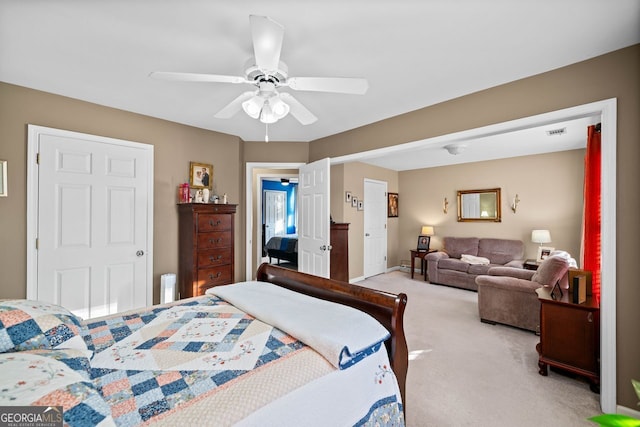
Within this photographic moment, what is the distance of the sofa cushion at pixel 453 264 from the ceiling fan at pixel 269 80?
4331mm

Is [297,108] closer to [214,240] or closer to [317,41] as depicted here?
[317,41]

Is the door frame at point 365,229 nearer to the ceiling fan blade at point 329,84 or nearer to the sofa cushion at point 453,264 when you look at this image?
the sofa cushion at point 453,264

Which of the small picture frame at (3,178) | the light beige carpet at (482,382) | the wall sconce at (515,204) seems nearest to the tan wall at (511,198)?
the wall sconce at (515,204)

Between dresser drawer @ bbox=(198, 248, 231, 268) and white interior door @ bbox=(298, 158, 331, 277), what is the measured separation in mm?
1092

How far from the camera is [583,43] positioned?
181cm

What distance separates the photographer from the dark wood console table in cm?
208

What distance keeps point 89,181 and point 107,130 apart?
0.57 m

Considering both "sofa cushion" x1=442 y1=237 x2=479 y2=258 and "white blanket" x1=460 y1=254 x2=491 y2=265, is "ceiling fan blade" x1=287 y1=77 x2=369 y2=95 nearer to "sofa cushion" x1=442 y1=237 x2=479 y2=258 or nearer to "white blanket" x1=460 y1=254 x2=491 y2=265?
"white blanket" x1=460 y1=254 x2=491 y2=265

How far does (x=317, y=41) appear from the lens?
1.78 meters

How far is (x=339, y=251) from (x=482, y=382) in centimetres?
260

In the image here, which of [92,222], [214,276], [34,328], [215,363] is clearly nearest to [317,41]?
[215,363]
